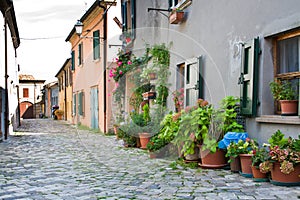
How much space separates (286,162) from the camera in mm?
4062

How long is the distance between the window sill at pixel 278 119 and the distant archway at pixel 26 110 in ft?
127

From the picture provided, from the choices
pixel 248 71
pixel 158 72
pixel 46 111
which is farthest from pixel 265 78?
pixel 46 111

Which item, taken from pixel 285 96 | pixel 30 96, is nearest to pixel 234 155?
pixel 285 96

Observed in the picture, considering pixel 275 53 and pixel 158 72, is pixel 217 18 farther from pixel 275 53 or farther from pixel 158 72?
pixel 158 72

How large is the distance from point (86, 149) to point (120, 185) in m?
4.33

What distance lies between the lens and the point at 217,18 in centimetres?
637

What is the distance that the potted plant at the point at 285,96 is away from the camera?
4.54m

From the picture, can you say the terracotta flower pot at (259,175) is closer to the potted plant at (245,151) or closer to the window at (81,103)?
the potted plant at (245,151)

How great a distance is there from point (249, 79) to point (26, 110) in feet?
128

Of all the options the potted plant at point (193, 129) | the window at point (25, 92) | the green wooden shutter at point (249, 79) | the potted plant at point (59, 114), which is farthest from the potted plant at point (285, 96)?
the window at point (25, 92)

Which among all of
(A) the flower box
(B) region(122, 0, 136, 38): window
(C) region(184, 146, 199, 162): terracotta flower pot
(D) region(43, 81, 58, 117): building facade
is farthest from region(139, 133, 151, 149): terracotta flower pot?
(D) region(43, 81, 58, 117): building facade

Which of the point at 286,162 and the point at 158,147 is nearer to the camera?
the point at 286,162

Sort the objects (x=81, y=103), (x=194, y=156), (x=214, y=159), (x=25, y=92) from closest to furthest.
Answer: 1. (x=214, y=159)
2. (x=194, y=156)
3. (x=81, y=103)
4. (x=25, y=92)

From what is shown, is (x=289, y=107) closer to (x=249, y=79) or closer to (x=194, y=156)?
(x=249, y=79)
